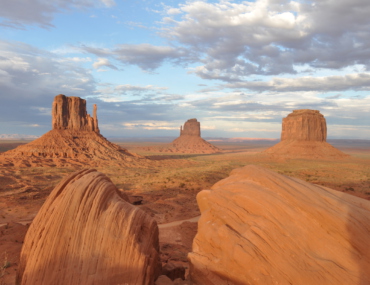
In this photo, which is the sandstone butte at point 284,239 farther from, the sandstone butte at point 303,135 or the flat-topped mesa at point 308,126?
the flat-topped mesa at point 308,126

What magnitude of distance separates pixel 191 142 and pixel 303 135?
6006cm

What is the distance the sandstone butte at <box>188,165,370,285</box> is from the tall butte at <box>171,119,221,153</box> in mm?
110523

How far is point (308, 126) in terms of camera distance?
278 feet

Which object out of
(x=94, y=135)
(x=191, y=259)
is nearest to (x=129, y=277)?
(x=191, y=259)

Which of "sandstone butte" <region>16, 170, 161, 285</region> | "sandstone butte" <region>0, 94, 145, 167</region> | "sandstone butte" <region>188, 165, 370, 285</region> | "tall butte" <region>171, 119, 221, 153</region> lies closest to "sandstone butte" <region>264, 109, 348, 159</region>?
"tall butte" <region>171, 119, 221, 153</region>

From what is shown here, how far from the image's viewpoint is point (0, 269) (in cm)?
759

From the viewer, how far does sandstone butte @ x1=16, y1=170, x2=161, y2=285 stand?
5.28 meters

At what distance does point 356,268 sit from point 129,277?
462 cm

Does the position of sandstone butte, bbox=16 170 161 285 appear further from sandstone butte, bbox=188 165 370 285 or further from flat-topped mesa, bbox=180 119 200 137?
flat-topped mesa, bbox=180 119 200 137

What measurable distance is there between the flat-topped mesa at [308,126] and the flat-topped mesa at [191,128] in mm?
61735

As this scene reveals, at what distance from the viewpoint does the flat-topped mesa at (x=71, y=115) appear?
180ft

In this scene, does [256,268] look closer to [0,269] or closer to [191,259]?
[191,259]

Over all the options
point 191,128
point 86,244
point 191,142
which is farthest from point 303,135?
point 86,244

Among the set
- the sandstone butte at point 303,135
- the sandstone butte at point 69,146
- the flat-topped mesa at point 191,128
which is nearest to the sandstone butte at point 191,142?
the flat-topped mesa at point 191,128
